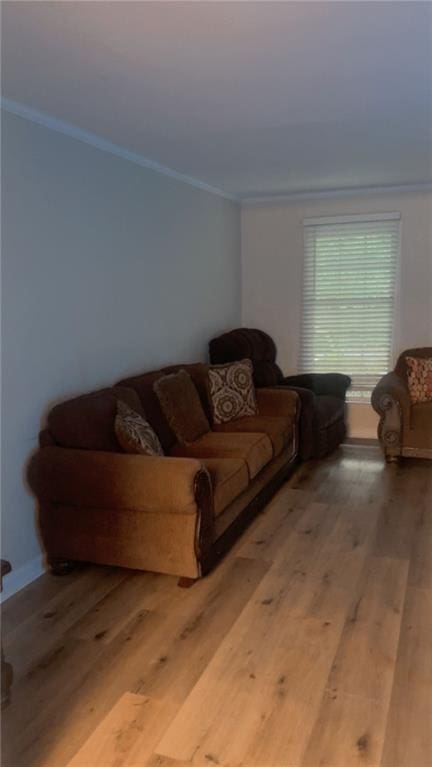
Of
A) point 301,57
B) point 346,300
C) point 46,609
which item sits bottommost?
point 46,609

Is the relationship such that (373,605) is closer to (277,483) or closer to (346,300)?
(277,483)

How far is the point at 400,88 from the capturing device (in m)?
2.66

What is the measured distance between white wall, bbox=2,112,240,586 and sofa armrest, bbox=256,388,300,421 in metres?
0.75

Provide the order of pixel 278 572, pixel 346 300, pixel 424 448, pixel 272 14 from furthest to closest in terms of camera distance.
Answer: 1. pixel 346 300
2. pixel 424 448
3. pixel 278 572
4. pixel 272 14

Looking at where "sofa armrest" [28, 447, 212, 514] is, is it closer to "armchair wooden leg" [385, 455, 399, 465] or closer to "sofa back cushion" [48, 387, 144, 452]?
"sofa back cushion" [48, 387, 144, 452]

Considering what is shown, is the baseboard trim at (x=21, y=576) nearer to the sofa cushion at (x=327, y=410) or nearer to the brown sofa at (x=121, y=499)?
the brown sofa at (x=121, y=499)

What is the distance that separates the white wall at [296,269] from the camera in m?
5.27

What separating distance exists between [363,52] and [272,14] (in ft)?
1.63

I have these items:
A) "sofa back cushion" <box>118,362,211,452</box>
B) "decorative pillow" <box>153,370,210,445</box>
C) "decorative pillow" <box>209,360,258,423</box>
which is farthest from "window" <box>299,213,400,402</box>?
"sofa back cushion" <box>118,362,211,452</box>

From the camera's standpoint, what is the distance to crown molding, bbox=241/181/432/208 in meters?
5.19

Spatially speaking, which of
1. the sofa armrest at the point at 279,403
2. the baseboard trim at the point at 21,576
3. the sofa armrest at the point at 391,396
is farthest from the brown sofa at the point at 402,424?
the baseboard trim at the point at 21,576

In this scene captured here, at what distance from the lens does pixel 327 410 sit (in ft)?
15.9

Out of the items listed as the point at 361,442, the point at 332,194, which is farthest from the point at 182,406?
the point at 332,194

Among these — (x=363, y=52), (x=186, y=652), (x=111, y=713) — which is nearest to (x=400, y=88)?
(x=363, y=52)
